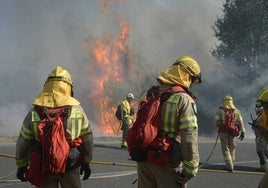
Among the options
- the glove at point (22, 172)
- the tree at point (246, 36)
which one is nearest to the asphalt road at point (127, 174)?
the glove at point (22, 172)

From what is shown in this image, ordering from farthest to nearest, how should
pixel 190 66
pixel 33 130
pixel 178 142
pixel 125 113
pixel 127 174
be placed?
pixel 125 113 → pixel 127 174 → pixel 190 66 → pixel 33 130 → pixel 178 142

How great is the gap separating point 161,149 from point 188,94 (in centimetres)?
58

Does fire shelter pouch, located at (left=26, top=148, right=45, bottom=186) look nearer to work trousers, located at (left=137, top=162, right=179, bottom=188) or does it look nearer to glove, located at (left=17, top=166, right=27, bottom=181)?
glove, located at (left=17, top=166, right=27, bottom=181)

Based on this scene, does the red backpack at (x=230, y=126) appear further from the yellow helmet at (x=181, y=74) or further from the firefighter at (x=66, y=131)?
the firefighter at (x=66, y=131)

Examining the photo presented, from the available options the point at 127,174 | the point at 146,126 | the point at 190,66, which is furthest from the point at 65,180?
the point at 127,174

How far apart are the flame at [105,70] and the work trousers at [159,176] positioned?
21.8 meters

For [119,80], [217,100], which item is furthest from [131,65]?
[217,100]

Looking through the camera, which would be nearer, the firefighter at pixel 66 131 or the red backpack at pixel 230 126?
the firefighter at pixel 66 131

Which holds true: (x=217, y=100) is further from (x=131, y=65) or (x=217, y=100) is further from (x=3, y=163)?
(x=3, y=163)

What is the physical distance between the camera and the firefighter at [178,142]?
3.46 m

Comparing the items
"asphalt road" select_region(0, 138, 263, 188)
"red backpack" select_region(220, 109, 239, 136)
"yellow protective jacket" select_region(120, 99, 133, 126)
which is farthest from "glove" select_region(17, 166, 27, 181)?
"yellow protective jacket" select_region(120, 99, 133, 126)

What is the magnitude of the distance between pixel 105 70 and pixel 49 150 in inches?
1061

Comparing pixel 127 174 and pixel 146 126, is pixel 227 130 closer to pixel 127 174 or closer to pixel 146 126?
pixel 127 174

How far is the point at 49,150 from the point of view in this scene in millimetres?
3477
